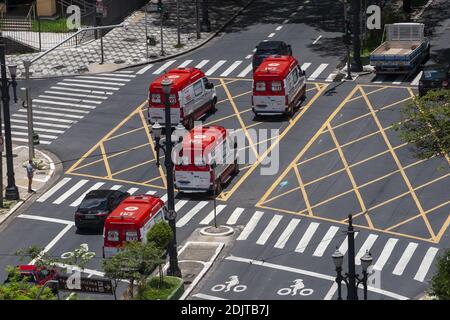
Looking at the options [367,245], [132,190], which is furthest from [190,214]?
[367,245]

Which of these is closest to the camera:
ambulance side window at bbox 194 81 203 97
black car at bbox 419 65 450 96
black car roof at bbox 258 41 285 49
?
ambulance side window at bbox 194 81 203 97

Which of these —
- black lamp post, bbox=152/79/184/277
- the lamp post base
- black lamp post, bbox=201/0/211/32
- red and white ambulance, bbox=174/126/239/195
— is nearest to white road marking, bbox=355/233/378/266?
black lamp post, bbox=152/79/184/277

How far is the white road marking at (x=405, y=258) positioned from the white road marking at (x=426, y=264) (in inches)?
26.2

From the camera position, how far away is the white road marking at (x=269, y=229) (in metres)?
55.9

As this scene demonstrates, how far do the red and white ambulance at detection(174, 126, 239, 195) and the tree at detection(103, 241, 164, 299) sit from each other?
12615 mm

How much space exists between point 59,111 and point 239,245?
975 inches

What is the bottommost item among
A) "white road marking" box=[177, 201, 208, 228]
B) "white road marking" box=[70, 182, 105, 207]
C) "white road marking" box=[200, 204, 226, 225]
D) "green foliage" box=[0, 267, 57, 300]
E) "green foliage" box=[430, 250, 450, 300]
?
"white road marking" box=[70, 182, 105, 207]

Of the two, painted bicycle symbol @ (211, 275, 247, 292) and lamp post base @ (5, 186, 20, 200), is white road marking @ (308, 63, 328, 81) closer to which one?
lamp post base @ (5, 186, 20, 200)

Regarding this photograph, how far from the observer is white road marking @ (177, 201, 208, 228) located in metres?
58.6

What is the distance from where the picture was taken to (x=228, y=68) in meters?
82.4

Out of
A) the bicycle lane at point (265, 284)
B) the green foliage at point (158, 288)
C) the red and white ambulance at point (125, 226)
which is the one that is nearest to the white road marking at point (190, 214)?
the red and white ambulance at point (125, 226)

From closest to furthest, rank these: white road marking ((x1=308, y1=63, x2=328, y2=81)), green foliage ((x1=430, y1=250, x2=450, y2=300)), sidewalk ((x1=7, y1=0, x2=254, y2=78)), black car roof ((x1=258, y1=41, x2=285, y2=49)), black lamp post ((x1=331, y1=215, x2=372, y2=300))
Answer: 1. green foliage ((x1=430, y1=250, x2=450, y2=300))
2. black lamp post ((x1=331, y1=215, x2=372, y2=300))
3. white road marking ((x1=308, y1=63, x2=328, y2=81))
4. black car roof ((x1=258, y1=41, x2=285, y2=49))
5. sidewalk ((x1=7, y1=0, x2=254, y2=78))

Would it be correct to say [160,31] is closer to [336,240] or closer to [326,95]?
[326,95]

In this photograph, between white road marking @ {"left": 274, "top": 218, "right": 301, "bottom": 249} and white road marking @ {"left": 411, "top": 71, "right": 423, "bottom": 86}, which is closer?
white road marking @ {"left": 274, "top": 218, "right": 301, "bottom": 249}
